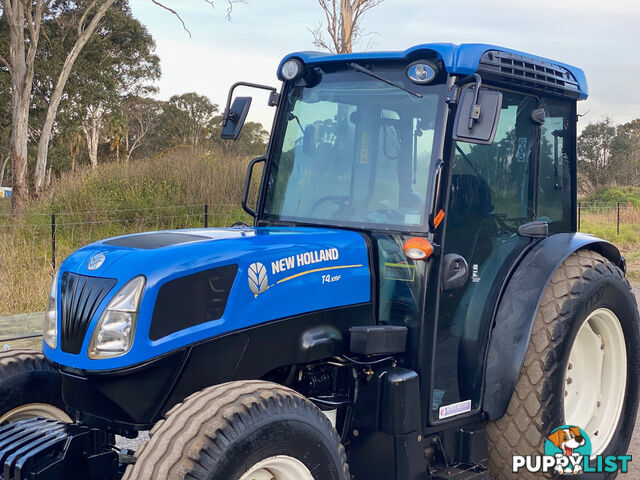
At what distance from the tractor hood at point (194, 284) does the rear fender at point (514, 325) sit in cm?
86

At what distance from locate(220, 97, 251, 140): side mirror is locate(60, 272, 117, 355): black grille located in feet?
4.71

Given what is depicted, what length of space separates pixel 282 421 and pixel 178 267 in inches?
28.2

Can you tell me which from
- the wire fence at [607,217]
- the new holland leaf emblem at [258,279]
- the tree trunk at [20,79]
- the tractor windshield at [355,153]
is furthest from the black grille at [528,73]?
the tree trunk at [20,79]

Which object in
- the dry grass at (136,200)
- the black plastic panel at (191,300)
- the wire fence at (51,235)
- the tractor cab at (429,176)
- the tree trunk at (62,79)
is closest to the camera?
the black plastic panel at (191,300)

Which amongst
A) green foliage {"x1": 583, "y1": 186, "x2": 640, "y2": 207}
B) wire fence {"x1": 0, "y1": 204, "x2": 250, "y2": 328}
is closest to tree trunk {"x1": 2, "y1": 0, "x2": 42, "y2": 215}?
wire fence {"x1": 0, "y1": 204, "x2": 250, "y2": 328}

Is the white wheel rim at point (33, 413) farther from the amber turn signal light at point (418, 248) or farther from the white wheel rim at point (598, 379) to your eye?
the white wheel rim at point (598, 379)

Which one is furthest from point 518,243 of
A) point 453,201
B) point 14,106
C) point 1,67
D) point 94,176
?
point 1,67

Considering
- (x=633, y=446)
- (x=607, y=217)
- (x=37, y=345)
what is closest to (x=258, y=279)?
(x=633, y=446)

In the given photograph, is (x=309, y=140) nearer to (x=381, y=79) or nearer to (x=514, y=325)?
(x=381, y=79)

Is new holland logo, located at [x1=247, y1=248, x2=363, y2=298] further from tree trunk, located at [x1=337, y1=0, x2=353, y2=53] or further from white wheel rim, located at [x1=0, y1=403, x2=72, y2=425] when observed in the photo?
tree trunk, located at [x1=337, y1=0, x2=353, y2=53]

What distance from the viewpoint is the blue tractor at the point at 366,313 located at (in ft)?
9.19

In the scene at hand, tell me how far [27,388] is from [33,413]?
17cm

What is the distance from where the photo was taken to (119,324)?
9.11 feet

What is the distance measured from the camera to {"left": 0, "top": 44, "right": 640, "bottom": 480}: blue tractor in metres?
2.80
